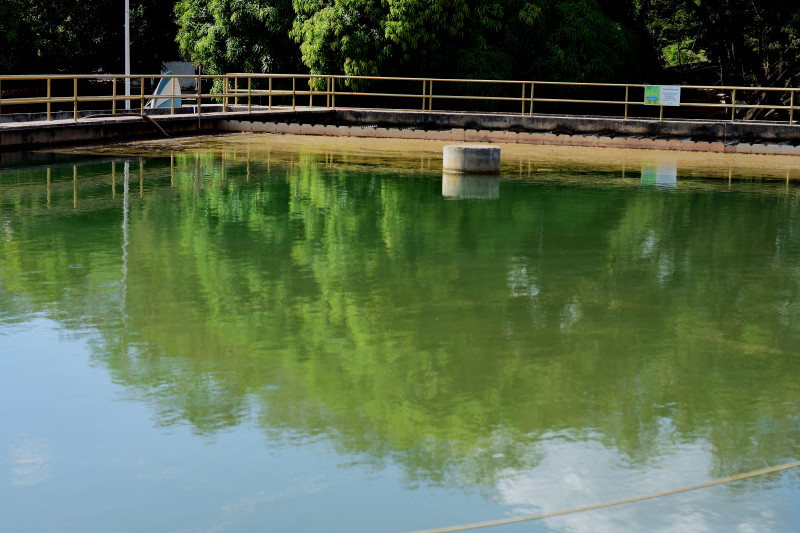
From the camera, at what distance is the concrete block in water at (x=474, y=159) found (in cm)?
2159

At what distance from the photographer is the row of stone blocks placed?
92.8ft

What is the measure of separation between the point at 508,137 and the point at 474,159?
9190mm

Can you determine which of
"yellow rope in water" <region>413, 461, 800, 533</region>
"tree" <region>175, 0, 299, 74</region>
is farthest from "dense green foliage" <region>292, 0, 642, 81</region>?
"yellow rope in water" <region>413, 461, 800, 533</region>

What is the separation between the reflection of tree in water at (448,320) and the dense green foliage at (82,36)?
27956mm

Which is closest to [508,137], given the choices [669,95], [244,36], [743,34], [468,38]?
[669,95]

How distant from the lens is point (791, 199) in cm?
1881

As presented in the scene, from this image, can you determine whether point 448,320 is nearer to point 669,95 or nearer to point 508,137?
point 508,137

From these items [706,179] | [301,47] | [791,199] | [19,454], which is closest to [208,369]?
[19,454]

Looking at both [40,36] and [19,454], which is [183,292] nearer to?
[19,454]

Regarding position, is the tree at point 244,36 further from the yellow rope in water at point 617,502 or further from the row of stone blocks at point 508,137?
the yellow rope in water at point 617,502

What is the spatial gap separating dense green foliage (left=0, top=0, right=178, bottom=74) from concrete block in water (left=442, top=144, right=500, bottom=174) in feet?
77.9

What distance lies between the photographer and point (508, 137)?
30703mm

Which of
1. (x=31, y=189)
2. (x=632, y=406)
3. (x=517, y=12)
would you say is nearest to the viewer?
(x=632, y=406)

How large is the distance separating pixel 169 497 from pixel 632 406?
321 centimetres
